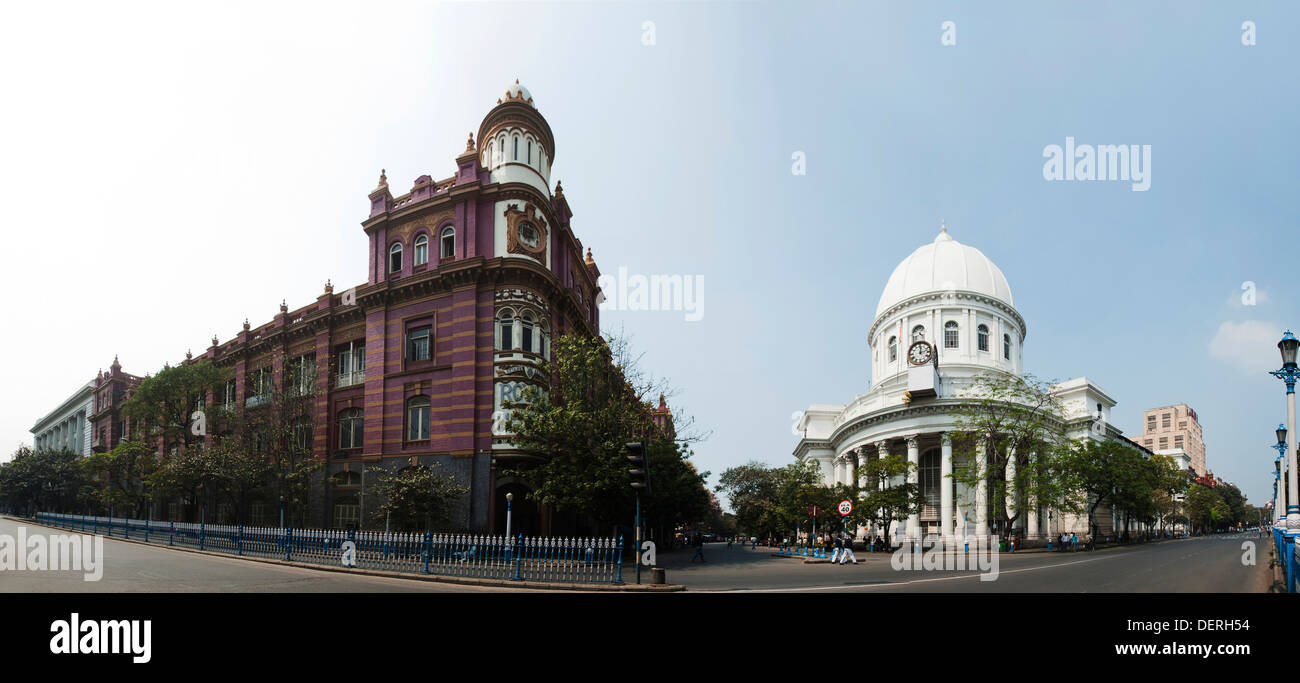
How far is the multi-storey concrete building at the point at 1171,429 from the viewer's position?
12712 cm

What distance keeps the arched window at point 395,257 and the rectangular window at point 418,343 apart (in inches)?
142

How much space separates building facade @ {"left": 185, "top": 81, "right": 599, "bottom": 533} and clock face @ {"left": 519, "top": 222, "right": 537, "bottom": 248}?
76 millimetres

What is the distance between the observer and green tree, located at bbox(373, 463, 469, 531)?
25.3 metres

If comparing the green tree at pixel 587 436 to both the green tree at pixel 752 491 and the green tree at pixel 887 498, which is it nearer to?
the green tree at pixel 887 498

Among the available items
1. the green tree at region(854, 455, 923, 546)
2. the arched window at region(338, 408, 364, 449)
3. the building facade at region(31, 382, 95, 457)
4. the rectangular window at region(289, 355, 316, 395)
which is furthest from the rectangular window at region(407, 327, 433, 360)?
the building facade at region(31, 382, 95, 457)

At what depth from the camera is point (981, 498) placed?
4772 centimetres

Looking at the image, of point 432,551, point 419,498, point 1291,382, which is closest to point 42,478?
point 419,498

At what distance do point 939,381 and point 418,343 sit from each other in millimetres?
41323

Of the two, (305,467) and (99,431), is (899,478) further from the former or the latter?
(99,431)

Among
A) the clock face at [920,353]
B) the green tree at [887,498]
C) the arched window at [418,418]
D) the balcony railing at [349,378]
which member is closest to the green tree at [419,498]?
the arched window at [418,418]

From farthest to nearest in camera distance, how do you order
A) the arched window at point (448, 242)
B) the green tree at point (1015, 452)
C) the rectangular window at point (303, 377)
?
the green tree at point (1015, 452), the rectangular window at point (303, 377), the arched window at point (448, 242)

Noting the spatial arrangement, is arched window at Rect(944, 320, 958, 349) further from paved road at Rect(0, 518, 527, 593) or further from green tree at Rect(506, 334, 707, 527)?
paved road at Rect(0, 518, 527, 593)

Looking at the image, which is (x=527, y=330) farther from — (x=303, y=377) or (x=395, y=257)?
(x=303, y=377)
